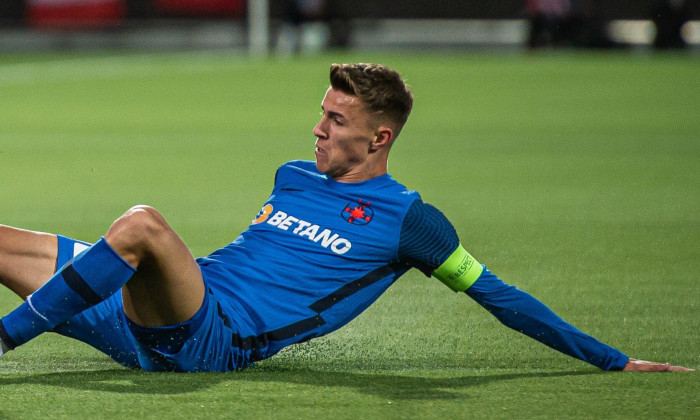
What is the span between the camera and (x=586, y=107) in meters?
16.9

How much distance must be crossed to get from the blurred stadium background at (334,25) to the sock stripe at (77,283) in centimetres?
2279

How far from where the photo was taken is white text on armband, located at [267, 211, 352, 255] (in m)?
4.11

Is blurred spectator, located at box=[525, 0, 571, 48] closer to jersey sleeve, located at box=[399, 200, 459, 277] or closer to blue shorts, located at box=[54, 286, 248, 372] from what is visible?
jersey sleeve, located at box=[399, 200, 459, 277]

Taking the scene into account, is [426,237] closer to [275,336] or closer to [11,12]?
[275,336]

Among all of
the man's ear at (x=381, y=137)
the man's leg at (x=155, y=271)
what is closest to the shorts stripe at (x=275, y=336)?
the man's leg at (x=155, y=271)

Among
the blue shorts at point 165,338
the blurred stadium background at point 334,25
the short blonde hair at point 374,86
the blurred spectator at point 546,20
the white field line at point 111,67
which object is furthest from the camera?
the blurred stadium background at point 334,25

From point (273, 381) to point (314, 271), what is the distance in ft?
1.38

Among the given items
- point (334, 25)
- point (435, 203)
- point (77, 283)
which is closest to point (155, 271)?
point (77, 283)

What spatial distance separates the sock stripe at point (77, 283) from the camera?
12.1 feet

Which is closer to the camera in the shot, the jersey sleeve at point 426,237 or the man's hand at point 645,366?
the jersey sleeve at point 426,237

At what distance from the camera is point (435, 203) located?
9031 millimetres

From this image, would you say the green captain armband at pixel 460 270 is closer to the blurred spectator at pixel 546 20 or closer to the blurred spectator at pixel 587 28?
the blurred spectator at pixel 546 20

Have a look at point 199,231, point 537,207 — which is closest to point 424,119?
point 537,207

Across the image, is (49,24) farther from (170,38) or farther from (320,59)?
(320,59)
